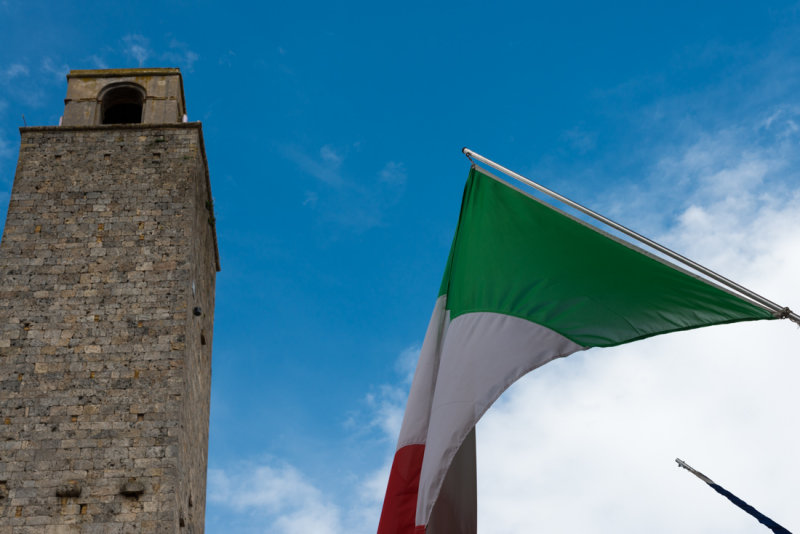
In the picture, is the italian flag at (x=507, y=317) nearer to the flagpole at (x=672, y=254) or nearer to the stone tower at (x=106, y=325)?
the flagpole at (x=672, y=254)

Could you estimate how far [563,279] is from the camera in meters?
7.52

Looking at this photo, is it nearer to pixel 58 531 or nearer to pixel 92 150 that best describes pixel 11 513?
pixel 58 531

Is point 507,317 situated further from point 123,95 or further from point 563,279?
point 123,95

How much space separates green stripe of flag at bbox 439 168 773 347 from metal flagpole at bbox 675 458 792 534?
105 inches

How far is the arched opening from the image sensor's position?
63.1 feet

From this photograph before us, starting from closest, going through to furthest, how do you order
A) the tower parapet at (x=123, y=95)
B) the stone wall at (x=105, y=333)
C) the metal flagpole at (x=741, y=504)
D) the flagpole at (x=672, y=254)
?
the flagpole at (x=672, y=254) < the metal flagpole at (x=741, y=504) < the stone wall at (x=105, y=333) < the tower parapet at (x=123, y=95)

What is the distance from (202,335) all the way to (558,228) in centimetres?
1054

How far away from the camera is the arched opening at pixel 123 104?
19219 millimetres

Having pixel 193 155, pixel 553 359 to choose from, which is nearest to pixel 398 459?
pixel 553 359

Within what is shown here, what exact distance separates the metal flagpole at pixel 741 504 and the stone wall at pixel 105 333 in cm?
731

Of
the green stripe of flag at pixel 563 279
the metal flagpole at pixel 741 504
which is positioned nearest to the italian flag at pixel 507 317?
the green stripe of flag at pixel 563 279

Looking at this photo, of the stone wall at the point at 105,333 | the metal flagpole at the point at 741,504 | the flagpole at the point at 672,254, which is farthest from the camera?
the stone wall at the point at 105,333

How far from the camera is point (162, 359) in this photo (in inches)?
579

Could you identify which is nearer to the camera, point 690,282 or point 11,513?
point 690,282
